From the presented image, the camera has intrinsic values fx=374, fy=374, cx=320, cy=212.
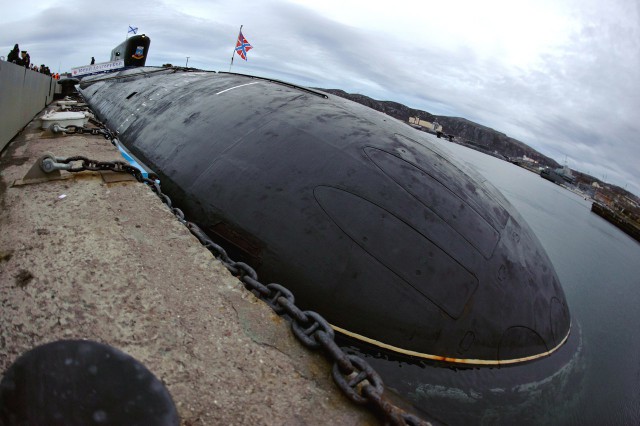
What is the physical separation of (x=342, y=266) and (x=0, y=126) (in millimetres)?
6817

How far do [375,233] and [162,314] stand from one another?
1.87 meters

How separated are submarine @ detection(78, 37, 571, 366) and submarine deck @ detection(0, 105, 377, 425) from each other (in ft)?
2.51

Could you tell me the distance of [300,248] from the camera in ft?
11.1

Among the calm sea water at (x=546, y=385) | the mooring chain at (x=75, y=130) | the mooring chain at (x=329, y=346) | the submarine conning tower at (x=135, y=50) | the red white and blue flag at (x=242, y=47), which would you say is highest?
the red white and blue flag at (x=242, y=47)

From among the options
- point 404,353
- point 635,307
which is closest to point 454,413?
point 404,353

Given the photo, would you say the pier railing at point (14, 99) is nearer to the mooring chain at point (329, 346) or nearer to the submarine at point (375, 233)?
the submarine at point (375, 233)

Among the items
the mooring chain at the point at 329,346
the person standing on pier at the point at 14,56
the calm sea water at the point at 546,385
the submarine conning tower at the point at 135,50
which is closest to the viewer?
the mooring chain at the point at 329,346

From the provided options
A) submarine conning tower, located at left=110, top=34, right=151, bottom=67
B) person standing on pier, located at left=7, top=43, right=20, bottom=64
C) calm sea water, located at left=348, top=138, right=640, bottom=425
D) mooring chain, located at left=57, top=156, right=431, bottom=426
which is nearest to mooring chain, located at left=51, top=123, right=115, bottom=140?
mooring chain, located at left=57, top=156, right=431, bottom=426

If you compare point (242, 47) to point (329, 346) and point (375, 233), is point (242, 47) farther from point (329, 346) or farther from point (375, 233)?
point (329, 346)

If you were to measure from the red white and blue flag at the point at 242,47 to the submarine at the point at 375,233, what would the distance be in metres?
11.7

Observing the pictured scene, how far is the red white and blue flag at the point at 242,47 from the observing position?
50.3 feet

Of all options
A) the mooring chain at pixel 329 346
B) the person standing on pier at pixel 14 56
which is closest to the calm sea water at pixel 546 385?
the mooring chain at pixel 329 346

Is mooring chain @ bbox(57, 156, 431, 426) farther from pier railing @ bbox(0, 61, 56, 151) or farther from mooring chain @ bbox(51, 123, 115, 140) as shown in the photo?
pier railing @ bbox(0, 61, 56, 151)

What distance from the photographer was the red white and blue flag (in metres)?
15.3
